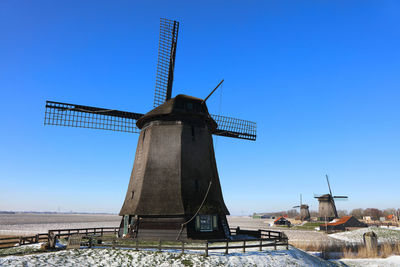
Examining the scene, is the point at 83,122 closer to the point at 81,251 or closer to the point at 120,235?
the point at 120,235

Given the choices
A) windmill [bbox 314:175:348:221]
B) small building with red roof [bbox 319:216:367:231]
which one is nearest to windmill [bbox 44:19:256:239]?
small building with red roof [bbox 319:216:367:231]

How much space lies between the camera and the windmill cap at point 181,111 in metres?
20.7

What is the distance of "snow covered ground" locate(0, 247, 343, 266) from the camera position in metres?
13.5

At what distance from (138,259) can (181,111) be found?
33.8 ft

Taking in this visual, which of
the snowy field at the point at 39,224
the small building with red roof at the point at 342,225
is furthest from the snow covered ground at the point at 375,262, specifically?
the snowy field at the point at 39,224

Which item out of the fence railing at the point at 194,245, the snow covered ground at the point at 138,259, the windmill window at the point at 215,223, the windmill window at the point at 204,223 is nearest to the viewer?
the snow covered ground at the point at 138,259

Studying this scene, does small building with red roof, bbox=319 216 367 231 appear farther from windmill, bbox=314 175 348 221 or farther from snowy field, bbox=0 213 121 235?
snowy field, bbox=0 213 121 235

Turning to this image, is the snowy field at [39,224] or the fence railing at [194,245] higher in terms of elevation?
the fence railing at [194,245]

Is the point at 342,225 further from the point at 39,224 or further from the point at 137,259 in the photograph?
the point at 39,224

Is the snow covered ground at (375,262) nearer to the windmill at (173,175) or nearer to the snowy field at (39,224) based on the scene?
the windmill at (173,175)

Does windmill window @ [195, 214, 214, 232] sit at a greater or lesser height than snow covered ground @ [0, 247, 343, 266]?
greater

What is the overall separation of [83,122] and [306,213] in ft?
254

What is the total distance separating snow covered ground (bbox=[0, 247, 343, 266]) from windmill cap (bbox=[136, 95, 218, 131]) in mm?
9387

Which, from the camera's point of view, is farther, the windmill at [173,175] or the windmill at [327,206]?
the windmill at [327,206]
